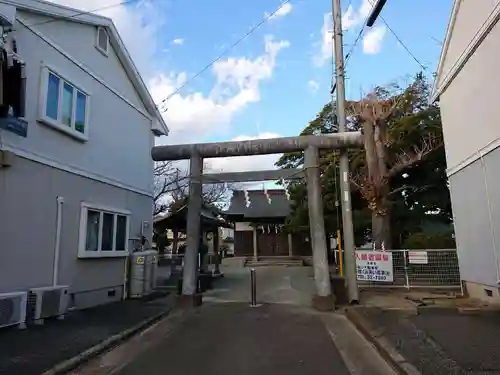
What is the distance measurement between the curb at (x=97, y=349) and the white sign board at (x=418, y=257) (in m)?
8.41

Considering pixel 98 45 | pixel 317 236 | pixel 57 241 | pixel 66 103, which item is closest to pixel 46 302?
pixel 57 241

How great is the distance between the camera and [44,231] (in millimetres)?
9203

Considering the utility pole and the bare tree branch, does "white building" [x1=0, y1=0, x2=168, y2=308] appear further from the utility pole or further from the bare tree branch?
the bare tree branch

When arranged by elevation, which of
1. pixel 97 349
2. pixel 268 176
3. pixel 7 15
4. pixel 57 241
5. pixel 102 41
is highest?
pixel 102 41

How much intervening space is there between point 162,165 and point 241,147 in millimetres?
20308

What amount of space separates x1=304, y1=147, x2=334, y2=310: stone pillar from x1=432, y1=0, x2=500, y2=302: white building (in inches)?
153

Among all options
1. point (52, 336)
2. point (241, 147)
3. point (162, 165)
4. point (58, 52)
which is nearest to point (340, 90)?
point (241, 147)

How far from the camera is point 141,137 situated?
1498cm

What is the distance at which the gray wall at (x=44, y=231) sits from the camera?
8102mm

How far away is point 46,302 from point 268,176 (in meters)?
6.85

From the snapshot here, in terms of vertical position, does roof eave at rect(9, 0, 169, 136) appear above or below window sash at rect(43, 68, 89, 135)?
above

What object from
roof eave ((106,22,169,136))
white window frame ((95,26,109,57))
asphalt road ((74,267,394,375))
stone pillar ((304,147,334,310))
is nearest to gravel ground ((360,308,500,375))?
asphalt road ((74,267,394,375))

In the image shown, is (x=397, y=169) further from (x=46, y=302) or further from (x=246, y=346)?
(x=46, y=302)

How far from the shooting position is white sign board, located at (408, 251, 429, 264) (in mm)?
13734
